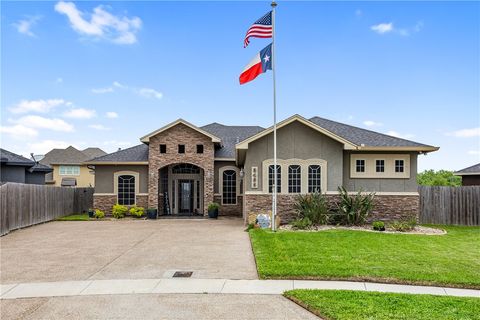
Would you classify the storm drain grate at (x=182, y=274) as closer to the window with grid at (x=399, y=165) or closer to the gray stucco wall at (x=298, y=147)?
the gray stucco wall at (x=298, y=147)

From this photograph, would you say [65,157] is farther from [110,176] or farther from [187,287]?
[187,287]

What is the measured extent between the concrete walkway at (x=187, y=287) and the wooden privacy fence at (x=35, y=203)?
28.7 feet

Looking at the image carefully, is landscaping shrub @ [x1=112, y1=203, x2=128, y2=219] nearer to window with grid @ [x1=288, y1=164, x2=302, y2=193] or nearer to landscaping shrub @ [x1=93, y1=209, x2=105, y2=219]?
landscaping shrub @ [x1=93, y1=209, x2=105, y2=219]

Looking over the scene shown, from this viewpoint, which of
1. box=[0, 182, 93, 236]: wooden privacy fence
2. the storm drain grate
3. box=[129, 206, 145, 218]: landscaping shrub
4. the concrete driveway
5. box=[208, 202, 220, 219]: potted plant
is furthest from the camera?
box=[129, 206, 145, 218]: landscaping shrub

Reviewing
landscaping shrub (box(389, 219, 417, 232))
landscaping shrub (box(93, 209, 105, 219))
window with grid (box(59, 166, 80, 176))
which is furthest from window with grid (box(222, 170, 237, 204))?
window with grid (box(59, 166, 80, 176))

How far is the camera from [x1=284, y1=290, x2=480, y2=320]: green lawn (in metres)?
5.64

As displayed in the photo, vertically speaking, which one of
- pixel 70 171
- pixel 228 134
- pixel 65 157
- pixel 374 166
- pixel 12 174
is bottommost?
pixel 12 174

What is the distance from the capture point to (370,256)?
9.79 m

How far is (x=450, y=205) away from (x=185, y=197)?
14697 millimetres

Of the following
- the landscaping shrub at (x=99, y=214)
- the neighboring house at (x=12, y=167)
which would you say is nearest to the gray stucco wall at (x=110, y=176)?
the landscaping shrub at (x=99, y=214)

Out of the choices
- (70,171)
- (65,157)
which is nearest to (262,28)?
(70,171)

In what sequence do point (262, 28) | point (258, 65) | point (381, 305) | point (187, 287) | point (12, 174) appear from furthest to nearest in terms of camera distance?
point (12, 174) → point (258, 65) → point (262, 28) → point (187, 287) → point (381, 305)

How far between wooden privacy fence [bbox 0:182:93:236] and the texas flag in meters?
10.2

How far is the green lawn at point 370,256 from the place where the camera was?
25.8ft
